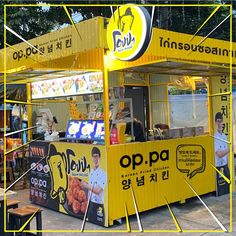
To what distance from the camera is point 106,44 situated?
4801mm

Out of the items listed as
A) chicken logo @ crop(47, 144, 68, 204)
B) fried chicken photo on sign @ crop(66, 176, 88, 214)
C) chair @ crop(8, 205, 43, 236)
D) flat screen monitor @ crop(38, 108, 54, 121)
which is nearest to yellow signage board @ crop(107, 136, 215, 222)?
fried chicken photo on sign @ crop(66, 176, 88, 214)

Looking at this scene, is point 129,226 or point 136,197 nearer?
point 129,226

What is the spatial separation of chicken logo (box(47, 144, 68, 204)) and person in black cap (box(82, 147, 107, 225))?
0.65 metres

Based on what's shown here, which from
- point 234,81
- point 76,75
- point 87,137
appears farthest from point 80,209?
point 234,81

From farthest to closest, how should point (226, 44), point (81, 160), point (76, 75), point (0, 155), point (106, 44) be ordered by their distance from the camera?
point (0, 155) < point (76, 75) < point (226, 44) < point (81, 160) < point (106, 44)

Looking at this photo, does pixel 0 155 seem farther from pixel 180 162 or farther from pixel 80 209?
pixel 180 162

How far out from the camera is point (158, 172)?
19.7 feet

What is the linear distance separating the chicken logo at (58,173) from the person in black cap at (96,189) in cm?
65

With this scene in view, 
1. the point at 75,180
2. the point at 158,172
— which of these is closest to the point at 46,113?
the point at 75,180

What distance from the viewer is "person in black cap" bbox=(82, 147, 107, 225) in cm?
538

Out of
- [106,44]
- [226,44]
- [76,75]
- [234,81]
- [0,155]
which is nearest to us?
[106,44]

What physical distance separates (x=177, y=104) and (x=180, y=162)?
311 cm

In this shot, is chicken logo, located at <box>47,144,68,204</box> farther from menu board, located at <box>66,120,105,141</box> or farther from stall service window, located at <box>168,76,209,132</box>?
stall service window, located at <box>168,76,209,132</box>

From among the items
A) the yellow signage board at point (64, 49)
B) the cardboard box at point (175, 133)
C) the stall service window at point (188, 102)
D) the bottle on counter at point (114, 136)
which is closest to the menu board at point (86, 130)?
the bottle on counter at point (114, 136)
